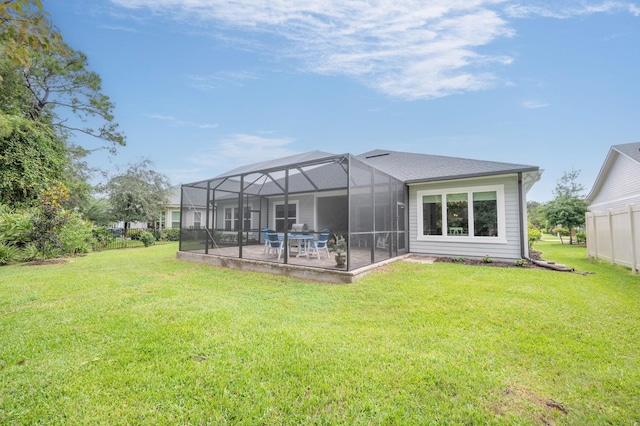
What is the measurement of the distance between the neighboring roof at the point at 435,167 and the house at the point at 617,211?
2.78m

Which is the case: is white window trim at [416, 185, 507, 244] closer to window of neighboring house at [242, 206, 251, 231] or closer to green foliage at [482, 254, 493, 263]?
green foliage at [482, 254, 493, 263]

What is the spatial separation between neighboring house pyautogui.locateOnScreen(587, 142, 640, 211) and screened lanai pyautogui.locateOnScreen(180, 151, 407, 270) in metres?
11.5

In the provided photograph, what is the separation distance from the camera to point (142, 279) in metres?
6.35

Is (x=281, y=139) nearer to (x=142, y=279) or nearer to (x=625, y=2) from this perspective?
(x=142, y=279)

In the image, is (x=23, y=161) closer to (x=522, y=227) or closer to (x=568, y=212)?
(x=522, y=227)

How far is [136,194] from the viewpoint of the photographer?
17562mm

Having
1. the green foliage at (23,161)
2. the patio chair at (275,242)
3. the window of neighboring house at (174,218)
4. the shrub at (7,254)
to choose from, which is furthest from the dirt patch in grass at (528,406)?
the window of neighboring house at (174,218)

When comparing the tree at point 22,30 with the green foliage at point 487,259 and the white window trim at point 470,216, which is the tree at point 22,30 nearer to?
the white window trim at point 470,216

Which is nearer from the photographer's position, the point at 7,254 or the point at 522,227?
the point at 522,227

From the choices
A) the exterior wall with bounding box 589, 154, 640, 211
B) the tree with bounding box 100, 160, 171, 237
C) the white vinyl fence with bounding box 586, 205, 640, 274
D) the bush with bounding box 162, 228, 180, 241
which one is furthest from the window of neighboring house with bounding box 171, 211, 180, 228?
the exterior wall with bounding box 589, 154, 640, 211

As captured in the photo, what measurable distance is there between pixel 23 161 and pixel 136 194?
259 inches


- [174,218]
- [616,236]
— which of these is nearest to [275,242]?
[616,236]

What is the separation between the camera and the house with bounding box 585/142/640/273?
6.98m

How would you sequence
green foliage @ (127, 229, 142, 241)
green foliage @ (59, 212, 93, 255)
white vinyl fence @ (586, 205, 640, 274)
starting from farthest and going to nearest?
green foliage @ (127, 229, 142, 241) → green foliage @ (59, 212, 93, 255) → white vinyl fence @ (586, 205, 640, 274)
